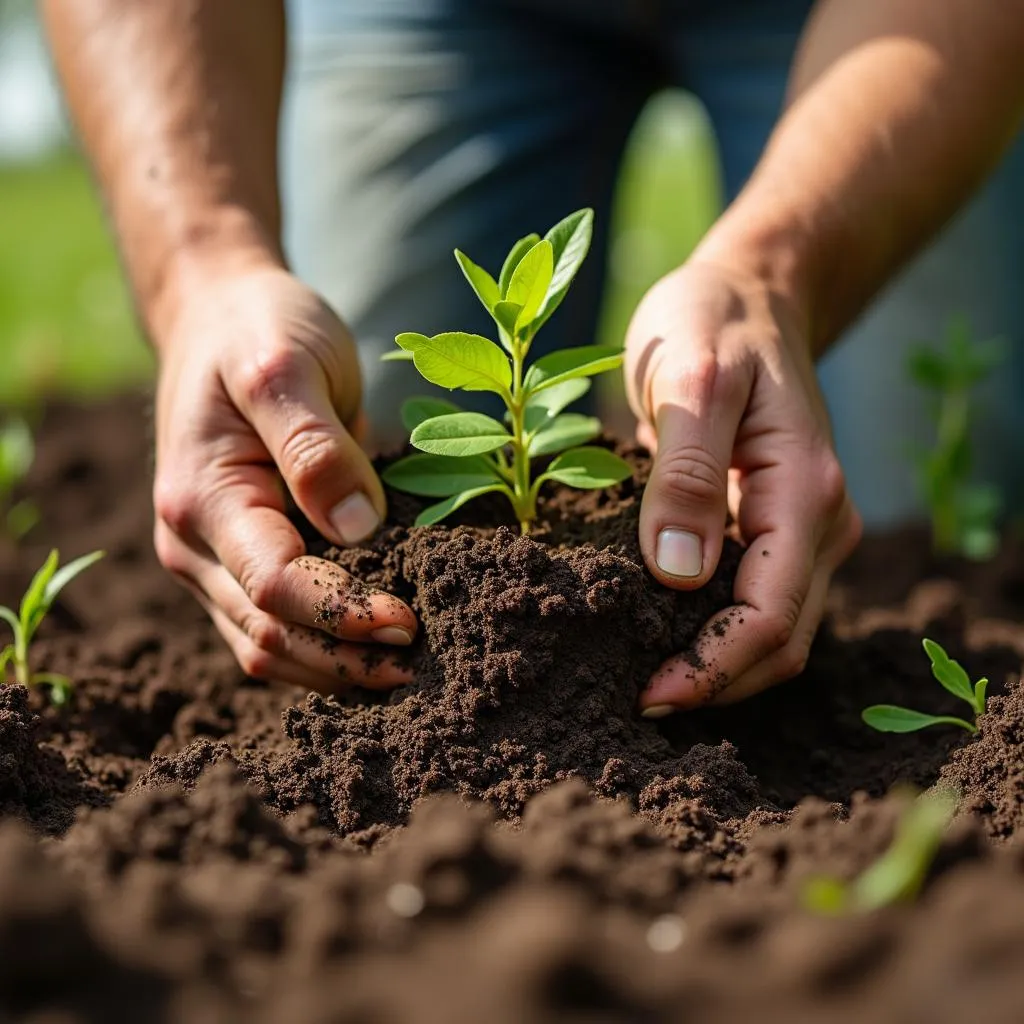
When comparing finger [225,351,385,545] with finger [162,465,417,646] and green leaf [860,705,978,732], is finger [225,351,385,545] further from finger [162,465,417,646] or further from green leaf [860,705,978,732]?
green leaf [860,705,978,732]

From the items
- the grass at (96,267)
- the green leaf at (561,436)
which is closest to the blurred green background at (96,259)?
the grass at (96,267)

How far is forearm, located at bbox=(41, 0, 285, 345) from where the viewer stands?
93.7 inches

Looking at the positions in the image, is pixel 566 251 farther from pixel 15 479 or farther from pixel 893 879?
pixel 15 479

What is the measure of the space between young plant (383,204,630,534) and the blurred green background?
1.76 meters

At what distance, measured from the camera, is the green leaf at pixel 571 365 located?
5.85ft

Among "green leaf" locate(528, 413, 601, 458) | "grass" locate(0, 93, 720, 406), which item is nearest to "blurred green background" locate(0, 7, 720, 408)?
"grass" locate(0, 93, 720, 406)

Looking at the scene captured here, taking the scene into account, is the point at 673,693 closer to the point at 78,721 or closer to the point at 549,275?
the point at 549,275

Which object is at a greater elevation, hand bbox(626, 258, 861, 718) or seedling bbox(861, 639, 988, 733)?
hand bbox(626, 258, 861, 718)

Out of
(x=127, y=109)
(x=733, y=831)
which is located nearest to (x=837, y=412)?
Answer: (x=127, y=109)

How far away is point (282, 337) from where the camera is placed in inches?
77.0

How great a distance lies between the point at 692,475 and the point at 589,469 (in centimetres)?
18

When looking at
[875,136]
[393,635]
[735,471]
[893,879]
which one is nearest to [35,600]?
[393,635]

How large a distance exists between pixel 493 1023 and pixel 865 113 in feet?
6.49

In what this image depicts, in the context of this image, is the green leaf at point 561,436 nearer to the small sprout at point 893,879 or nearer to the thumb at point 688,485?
the thumb at point 688,485
